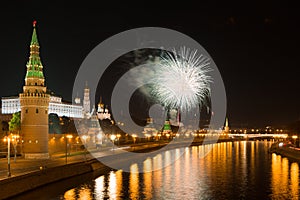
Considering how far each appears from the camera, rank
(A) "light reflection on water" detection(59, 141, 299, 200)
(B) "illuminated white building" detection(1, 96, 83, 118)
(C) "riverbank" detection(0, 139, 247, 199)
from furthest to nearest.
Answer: (B) "illuminated white building" detection(1, 96, 83, 118) < (A) "light reflection on water" detection(59, 141, 299, 200) < (C) "riverbank" detection(0, 139, 247, 199)

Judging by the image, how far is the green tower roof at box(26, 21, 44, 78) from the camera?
34.9 m

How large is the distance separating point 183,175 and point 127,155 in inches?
500

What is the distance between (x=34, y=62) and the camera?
3494 cm

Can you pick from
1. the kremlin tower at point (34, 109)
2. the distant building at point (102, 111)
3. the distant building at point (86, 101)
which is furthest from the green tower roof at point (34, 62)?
the distant building at point (86, 101)

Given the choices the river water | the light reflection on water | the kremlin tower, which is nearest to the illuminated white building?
the kremlin tower

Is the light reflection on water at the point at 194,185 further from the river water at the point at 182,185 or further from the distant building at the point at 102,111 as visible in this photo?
the distant building at the point at 102,111

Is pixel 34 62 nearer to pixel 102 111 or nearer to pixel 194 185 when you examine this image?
pixel 194 185

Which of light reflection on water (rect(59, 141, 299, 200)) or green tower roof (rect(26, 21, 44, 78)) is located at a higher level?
green tower roof (rect(26, 21, 44, 78))

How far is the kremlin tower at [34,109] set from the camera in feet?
113

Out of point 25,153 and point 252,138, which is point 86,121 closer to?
point 25,153

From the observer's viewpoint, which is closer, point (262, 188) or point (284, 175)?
point (262, 188)

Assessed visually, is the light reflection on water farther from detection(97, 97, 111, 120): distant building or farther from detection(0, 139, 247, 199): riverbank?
detection(97, 97, 111, 120): distant building

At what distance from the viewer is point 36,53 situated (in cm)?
3512

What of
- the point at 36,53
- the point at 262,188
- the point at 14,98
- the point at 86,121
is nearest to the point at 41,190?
the point at 262,188
